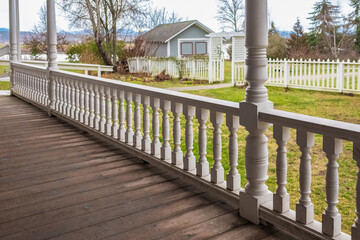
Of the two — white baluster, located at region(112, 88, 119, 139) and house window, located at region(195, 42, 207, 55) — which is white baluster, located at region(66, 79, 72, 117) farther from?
house window, located at region(195, 42, 207, 55)

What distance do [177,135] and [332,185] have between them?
1.27 m

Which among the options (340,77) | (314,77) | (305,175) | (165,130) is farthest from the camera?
(314,77)

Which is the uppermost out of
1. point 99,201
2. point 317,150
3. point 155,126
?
point 155,126

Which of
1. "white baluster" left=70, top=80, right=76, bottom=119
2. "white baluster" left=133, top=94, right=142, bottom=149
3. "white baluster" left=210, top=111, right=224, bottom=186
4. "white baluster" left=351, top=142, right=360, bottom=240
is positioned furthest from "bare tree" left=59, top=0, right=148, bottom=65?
"white baluster" left=351, top=142, right=360, bottom=240

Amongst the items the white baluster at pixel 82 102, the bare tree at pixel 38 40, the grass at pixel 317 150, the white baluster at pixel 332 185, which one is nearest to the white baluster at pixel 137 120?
the white baluster at pixel 82 102

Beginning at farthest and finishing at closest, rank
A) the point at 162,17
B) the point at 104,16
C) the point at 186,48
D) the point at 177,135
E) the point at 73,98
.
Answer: the point at 186,48
the point at 104,16
the point at 162,17
the point at 73,98
the point at 177,135

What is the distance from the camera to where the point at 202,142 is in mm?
2502

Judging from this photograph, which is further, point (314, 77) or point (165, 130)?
point (314, 77)

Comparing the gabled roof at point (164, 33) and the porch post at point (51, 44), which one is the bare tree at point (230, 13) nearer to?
the porch post at point (51, 44)

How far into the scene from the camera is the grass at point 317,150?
12.2ft

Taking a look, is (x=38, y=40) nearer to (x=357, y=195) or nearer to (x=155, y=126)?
(x=155, y=126)

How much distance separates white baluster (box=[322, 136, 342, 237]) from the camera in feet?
5.35

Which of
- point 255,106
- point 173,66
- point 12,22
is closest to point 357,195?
point 255,106

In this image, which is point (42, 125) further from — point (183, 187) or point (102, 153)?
point (183, 187)
